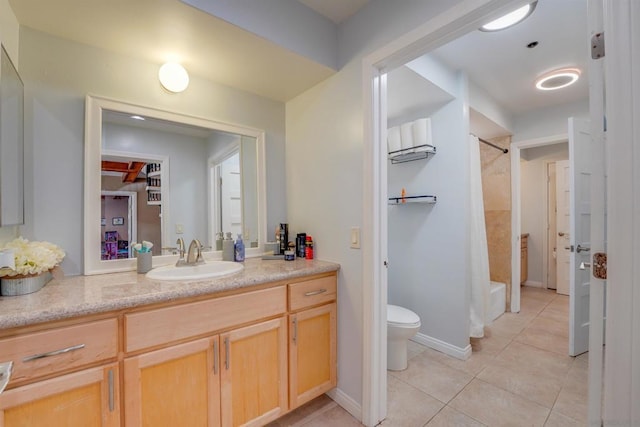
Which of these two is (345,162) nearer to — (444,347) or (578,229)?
(444,347)

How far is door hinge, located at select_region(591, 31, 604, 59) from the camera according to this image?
0.85 metres

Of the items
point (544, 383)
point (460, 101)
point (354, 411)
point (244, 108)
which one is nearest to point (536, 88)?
point (460, 101)

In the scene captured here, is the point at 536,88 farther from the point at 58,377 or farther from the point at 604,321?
the point at 58,377

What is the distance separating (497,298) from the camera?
3.15 m

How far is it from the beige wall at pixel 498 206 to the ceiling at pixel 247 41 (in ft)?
3.72

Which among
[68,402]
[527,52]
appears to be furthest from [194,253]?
[527,52]

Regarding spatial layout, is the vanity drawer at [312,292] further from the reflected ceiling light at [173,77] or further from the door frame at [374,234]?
the reflected ceiling light at [173,77]

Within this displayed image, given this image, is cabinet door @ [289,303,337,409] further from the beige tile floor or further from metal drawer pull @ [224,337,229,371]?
metal drawer pull @ [224,337,229,371]

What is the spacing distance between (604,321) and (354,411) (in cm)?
137

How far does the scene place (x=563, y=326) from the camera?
2.88 metres

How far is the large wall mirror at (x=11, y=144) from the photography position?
3.50 feet

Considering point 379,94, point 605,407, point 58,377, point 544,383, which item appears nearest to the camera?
point 605,407

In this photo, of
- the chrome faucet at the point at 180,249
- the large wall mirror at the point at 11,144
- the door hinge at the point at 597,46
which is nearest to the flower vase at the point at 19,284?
the large wall mirror at the point at 11,144

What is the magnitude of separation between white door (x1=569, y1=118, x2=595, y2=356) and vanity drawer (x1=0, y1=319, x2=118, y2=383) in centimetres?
318
